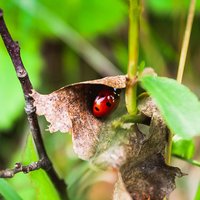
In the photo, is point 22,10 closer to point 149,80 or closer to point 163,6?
point 163,6

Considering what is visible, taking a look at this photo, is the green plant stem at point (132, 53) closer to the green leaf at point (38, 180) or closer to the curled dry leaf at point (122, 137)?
the curled dry leaf at point (122, 137)

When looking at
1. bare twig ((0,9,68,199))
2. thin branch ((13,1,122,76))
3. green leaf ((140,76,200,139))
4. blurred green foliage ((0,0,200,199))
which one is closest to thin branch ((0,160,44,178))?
bare twig ((0,9,68,199))

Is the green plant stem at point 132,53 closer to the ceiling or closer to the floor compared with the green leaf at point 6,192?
closer to the ceiling

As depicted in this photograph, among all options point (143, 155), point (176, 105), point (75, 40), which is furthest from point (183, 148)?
point (75, 40)

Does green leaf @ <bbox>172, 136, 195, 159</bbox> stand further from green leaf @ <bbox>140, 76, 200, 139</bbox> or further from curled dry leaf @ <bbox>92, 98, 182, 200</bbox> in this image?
green leaf @ <bbox>140, 76, 200, 139</bbox>

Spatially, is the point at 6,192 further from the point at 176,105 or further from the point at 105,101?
the point at 176,105

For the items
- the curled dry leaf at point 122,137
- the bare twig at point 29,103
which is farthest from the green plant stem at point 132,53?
the bare twig at point 29,103
